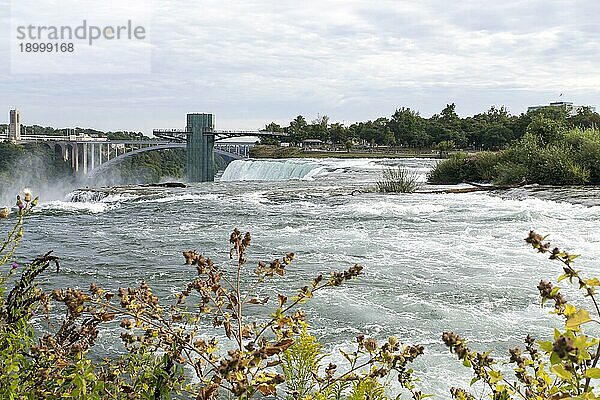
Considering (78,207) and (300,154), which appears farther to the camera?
(300,154)

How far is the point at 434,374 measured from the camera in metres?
5.70

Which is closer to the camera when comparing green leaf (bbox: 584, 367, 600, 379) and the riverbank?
green leaf (bbox: 584, 367, 600, 379)

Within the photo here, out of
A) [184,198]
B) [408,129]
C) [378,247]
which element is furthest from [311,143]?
[378,247]

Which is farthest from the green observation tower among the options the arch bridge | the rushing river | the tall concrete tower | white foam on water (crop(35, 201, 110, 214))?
white foam on water (crop(35, 201, 110, 214))

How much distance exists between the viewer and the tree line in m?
66.2

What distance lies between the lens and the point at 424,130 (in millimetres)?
74875

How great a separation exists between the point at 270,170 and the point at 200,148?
7.74 metres

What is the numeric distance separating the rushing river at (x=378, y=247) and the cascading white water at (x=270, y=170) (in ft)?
41.6

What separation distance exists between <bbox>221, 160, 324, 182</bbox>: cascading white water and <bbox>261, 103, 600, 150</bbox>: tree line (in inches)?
894

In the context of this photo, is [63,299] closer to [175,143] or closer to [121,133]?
[175,143]

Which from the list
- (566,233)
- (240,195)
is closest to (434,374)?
(566,233)

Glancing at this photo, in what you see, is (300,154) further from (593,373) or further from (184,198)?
(593,373)

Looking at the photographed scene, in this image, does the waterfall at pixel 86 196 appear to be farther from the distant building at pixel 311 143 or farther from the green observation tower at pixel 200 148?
the distant building at pixel 311 143

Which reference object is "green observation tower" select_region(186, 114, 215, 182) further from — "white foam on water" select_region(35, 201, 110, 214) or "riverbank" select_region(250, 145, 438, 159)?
"white foam on water" select_region(35, 201, 110, 214)
